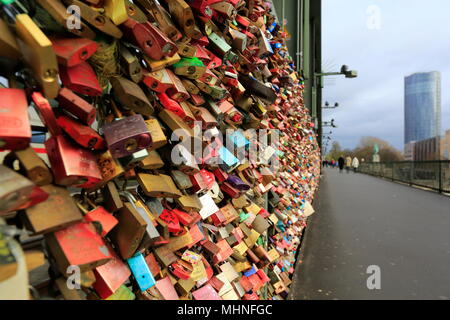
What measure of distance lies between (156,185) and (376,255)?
315 centimetres

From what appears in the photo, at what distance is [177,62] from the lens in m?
0.99

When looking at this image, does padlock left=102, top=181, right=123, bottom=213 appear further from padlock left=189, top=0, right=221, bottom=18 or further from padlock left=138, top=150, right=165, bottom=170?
padlock left=189, top=0, right=221, bottom=18

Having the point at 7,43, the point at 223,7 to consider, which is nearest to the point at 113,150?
the point at 7,43

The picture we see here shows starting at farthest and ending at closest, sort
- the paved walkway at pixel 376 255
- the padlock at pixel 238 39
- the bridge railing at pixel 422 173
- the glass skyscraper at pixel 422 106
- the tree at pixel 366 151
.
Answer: the glass skyscraper at pixel 422 106
the tree at pixel 366 151
the bridge railing at pixel 422 173
the paved walkway at pixel 376 255
the padlock at pixel 238 39

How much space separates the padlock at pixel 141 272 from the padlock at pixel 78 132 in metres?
0.33

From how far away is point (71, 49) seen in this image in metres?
0.61

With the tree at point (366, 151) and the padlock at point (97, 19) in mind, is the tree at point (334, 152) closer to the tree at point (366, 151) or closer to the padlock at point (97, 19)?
the tree at point (366, 151)

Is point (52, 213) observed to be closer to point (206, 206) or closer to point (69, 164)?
point (69, 164)

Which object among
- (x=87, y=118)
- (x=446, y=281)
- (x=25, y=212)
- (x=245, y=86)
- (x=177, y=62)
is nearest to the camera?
(x=25, y=212)

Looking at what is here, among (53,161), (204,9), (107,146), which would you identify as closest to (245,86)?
(204,9)

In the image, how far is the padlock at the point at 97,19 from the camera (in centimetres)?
63

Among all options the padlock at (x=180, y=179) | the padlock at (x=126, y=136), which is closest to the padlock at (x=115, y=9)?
the padlock at (x=126, y=136)

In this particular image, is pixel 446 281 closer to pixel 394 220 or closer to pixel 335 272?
pixel 335 272

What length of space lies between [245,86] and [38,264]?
1.31 m
